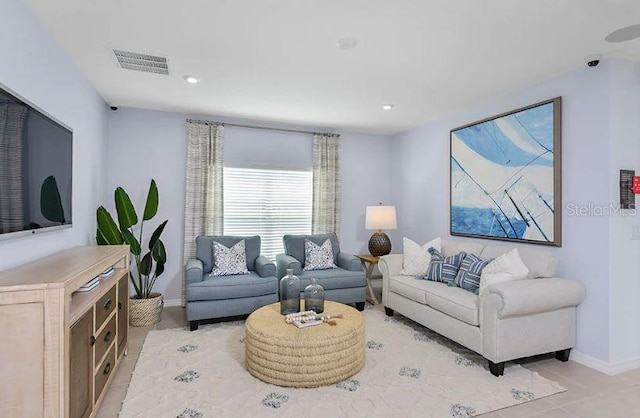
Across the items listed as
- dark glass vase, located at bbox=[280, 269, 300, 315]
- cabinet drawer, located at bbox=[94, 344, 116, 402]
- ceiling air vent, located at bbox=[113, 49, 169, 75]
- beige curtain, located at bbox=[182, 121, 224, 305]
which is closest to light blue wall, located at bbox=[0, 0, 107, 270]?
ceiling air vent, located at bbox=[113, 49, 169, 75]

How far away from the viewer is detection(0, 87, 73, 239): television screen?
183 cm

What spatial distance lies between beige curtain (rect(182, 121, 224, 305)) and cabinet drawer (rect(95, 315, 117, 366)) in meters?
2.01

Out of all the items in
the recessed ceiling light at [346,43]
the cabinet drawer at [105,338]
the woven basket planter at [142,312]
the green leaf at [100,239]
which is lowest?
the woven basket planter at [142,312]

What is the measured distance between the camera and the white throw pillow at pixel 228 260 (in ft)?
13.5

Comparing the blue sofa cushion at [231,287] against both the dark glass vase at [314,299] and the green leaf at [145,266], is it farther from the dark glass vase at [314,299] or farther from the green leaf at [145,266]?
the dark glass vase at [314,299]

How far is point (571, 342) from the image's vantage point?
9.98ft

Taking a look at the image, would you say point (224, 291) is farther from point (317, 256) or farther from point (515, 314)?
point (515, 314)

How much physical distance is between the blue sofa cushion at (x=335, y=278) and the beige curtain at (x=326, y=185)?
0.99 m

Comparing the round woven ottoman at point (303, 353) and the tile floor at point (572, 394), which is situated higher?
the round woven ottoman at point (303, 353)

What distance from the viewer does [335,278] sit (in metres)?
4.31

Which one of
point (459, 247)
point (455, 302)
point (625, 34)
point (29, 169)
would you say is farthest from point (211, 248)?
point (625, 34)

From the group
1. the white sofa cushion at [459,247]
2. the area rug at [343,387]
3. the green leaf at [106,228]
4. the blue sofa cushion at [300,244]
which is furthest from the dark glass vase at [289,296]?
the white sofa cushion at [459,247]

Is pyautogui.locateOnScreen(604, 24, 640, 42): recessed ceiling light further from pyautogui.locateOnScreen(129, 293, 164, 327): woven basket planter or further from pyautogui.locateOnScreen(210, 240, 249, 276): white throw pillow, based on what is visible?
pyautogui.locateOnScreen(129, 293, 164, 327): woven basket planter

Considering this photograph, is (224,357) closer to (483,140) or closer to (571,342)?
(571,342)
